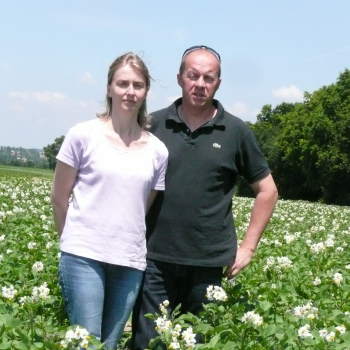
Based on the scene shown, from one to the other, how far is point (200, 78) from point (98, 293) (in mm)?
1518

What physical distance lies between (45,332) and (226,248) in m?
1.36

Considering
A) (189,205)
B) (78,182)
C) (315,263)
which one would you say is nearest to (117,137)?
(78,182)

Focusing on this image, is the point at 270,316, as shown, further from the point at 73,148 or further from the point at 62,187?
the point at 73,148

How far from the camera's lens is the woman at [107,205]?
3.71m

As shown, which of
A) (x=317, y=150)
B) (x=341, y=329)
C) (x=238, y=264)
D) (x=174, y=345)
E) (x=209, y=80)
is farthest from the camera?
(x=317, y=150)

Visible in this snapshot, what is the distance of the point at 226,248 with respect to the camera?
4.39 metres

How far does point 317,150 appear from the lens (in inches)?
1993

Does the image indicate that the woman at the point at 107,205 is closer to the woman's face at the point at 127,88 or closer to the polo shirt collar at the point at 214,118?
the woman's face at the point at 127,88

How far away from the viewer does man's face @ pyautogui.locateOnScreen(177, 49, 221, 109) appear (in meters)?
4.22

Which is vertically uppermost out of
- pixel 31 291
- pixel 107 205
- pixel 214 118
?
pixel 214 118

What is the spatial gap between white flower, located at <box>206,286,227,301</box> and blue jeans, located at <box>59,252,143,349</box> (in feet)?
1.69

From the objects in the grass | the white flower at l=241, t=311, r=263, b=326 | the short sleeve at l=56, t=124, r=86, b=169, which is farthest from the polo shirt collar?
the grass

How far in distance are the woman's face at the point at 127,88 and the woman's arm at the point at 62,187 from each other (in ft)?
1.53

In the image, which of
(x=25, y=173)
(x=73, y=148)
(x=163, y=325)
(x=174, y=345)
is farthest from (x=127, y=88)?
(x=25, y=173)
